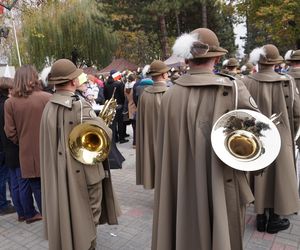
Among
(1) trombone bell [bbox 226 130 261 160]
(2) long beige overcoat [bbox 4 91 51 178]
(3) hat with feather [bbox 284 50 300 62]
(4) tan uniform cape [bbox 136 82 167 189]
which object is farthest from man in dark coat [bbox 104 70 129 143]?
(1) trombone bell [bbox 226 130 261 160]

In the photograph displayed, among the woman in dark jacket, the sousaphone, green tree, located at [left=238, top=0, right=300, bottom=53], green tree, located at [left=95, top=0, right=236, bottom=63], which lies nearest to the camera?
the sousaphone

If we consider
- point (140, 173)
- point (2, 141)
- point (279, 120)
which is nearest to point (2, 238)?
point (2, 141)

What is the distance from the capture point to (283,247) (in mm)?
3984

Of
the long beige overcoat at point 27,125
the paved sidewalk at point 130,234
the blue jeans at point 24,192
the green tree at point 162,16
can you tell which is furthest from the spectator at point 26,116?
the green tree at point 162,16

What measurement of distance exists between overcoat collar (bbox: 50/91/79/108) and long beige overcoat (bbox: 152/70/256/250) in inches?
41.0

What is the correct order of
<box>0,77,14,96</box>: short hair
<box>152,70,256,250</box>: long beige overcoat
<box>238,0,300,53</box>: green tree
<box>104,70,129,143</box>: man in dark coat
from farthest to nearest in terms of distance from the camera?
<box>238,0,300,53</box>: green tree, <box>104,70,129,143</box>: man in dark coat, <box>0,77,14,96</box>: short hair, <box>152,70,256,250</box>: long beige overcoat

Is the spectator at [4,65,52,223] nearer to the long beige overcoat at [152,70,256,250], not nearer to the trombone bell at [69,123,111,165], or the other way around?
the trombone bell at [69,123,111,165]

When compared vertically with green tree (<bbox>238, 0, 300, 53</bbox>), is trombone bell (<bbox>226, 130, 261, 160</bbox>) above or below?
below

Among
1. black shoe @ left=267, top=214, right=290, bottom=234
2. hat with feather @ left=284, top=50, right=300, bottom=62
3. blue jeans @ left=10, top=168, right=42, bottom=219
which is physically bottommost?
black shoe @ left=267, top=214, right=290, bottom=234

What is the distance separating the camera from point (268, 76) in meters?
4.23

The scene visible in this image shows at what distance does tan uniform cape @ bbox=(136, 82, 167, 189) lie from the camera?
5.54 metres

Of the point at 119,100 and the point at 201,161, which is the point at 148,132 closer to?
the point at 201,161

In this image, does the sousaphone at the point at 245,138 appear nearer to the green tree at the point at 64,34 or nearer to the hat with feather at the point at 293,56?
the hat with feather at the point at 293,56

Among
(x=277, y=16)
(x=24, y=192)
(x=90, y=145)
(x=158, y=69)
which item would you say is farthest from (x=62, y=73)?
(x=277, y=16)
